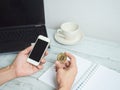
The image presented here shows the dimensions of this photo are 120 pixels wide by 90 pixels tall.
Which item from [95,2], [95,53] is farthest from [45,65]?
[95,2]

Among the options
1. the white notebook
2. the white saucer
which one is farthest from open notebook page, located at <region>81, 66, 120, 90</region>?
the white saucer

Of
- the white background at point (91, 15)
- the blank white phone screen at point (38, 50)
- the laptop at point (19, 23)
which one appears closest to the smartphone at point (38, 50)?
the blank white phone screen at point (38, 50)

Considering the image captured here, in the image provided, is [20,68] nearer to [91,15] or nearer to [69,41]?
[69,41]

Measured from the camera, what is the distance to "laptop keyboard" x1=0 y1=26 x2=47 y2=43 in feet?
3.16

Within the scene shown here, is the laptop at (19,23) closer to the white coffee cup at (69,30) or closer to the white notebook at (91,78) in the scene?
the white coffee cup at (69,30)

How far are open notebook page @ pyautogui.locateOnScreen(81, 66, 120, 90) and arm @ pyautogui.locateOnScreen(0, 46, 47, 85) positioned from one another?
21 centimetres

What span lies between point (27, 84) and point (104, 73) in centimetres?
31

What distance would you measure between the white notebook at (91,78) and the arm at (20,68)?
0.18ft

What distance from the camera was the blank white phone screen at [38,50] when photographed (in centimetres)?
78

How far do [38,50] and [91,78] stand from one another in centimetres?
23

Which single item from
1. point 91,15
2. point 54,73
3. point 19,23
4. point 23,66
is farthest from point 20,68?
point 91,15

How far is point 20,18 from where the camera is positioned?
96cm

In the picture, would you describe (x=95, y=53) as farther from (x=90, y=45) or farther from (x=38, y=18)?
(x=38, y=18)

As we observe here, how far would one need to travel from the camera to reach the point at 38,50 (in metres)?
0.79
